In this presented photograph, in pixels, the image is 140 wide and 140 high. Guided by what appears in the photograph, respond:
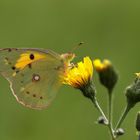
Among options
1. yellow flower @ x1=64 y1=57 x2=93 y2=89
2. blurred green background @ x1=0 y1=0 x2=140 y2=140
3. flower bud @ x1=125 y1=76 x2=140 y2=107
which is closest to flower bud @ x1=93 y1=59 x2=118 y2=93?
flower bud @ x1=125 y1=76 x2=140 y2=107

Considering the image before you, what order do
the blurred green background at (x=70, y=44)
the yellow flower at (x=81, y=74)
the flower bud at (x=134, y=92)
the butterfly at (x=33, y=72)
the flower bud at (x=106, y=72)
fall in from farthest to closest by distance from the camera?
the blurred green background at (x=70, y=44), the butterfly at (x=33, y=72), the yellow flower at (x=81, y=74), the flower bud at (x=134, y=92), the flower bud at (x=106, y=72)

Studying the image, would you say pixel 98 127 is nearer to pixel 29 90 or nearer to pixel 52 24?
pixel 29 90

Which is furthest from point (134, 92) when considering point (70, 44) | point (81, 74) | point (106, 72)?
point (70, 44)

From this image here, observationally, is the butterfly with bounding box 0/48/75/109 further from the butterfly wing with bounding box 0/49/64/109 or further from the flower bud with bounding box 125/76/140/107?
the flower bud with bounding box 125/76/140/107

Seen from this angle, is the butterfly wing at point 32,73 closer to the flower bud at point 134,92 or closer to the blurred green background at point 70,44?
the flower bud at point 134,92

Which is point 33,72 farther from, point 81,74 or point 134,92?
point 134,92

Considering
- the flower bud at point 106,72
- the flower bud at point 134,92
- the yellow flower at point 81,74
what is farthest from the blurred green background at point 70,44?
the flower bud at point 106,72
